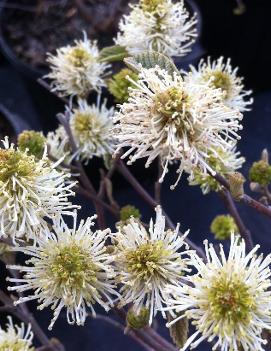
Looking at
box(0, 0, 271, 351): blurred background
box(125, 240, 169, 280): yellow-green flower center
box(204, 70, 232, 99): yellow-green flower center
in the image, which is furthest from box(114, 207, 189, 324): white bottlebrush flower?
box(0, 0, 271, 351): blurred background

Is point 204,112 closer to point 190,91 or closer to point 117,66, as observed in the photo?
point 190,91

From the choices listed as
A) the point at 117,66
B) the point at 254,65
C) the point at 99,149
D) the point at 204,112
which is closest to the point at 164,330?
the point at 99,149

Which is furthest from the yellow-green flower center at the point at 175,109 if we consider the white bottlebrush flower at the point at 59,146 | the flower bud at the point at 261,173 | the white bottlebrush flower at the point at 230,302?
the white bottlebrush flower at the point at 59,146

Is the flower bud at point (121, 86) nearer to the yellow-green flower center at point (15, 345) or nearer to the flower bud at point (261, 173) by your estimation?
the flower bud at point (261, 173)

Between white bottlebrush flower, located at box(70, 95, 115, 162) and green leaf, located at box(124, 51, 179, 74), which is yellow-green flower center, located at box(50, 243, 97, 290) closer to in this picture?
green leaf, located at box(124, 51, 179, 74)

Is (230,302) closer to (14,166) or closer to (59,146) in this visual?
(14,166)

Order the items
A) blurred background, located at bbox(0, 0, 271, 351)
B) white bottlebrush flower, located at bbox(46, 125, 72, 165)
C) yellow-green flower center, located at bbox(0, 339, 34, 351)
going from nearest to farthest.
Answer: yellow-green flower center, located at bbox(0, 339, 34, 351)
white bottlebrush flower, located at bbox(46, 125, 72, 165)
blurred background, located at bbox(0, 0, 271, 351)

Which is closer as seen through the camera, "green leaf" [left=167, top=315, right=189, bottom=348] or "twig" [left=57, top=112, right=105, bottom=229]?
"green leaf" [left=167, top=315, right=189, bottom=348]

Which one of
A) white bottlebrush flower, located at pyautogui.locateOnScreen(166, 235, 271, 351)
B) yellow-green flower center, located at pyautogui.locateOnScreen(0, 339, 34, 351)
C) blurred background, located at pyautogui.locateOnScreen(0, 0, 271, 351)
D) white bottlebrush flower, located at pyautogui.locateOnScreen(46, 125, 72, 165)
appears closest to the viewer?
Answer: white bottlebrush flower, located at pyautogui.locateOnScreen(166, 235, 271, 351)
